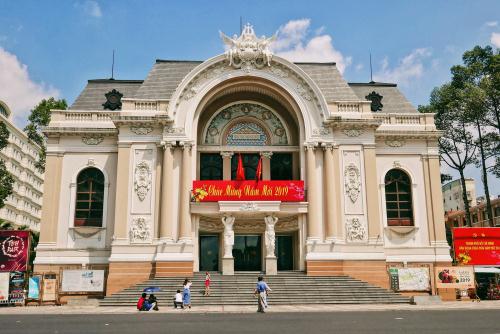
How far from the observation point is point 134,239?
1168 inches

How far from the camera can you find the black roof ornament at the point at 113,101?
113ft

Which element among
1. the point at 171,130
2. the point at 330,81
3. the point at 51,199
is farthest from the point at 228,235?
the point at 330,81

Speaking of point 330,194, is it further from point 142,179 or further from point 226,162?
point 142,179

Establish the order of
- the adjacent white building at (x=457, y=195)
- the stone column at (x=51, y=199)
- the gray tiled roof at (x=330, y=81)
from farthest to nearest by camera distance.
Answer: the adjacent white building at (x=457, y=195), the gray tiled roof at (x=330, y=81), the stone column at (x=51, y=199)

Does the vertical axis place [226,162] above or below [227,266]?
above

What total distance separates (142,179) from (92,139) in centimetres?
500

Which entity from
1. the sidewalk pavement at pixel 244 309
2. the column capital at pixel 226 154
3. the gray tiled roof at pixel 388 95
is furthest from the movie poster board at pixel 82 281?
the gray tiled roof at pixel 388 95

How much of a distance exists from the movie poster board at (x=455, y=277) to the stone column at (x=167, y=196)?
15.7 m

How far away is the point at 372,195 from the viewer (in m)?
30.9

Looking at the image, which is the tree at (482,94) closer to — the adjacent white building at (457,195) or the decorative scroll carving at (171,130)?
the decorative scroll carving at (171,130)

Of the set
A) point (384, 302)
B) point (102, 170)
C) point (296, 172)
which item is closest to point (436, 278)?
point (384, 302)

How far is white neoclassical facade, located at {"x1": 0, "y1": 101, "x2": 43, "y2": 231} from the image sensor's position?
260 ft

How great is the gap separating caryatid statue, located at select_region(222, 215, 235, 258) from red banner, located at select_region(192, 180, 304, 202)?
1.28 m

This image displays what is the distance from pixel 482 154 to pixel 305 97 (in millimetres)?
18645
